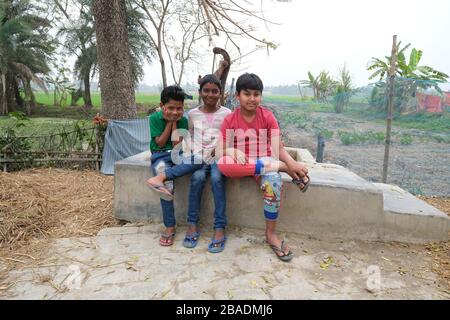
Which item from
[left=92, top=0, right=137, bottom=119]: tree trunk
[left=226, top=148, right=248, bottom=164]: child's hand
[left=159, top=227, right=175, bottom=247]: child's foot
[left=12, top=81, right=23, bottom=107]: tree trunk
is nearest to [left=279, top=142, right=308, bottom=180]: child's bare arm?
[left=226, top=148, right=248, bottom=164]: child's hand

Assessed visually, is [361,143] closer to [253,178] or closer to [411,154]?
[411,154]

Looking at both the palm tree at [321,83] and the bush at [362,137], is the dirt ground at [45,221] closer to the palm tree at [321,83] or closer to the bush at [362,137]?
the bush at [362,137]

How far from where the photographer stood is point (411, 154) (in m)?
5.69

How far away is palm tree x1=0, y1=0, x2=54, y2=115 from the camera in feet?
58.7

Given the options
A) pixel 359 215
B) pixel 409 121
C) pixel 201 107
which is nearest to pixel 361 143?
pixel 409 121

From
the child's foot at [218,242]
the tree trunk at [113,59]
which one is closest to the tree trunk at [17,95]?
the tree trunk at [113,59]

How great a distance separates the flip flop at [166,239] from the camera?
Result: 8.81 ft

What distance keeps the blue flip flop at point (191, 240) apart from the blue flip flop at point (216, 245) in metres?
0.15

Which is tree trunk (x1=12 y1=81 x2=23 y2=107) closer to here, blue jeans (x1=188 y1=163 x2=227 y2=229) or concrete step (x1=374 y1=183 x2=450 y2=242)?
blue jeans (x1=188 y1=163 x2=227 y2=229)

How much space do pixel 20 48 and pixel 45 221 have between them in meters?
20.8

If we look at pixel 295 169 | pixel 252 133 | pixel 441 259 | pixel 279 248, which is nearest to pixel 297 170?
pixel 295 169
